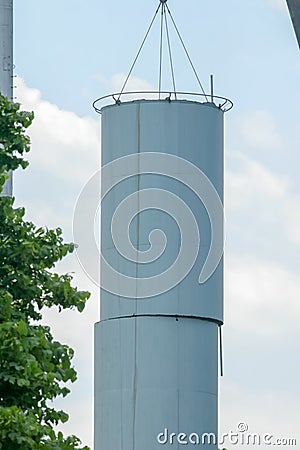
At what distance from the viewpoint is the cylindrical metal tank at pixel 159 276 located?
99.6 ft

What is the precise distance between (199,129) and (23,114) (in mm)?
10211

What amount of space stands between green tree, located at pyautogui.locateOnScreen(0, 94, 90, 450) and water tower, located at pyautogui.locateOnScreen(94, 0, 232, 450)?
31.0 ft

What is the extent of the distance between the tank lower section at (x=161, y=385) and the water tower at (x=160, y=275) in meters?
0.02

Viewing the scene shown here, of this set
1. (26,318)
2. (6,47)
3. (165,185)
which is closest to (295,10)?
(26,318)

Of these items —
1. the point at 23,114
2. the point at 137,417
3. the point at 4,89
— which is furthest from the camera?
the point at 4,89

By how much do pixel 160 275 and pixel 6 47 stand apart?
9.16 metres

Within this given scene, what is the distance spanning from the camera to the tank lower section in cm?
3023

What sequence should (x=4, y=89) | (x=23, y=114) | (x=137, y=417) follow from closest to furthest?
(x=23, y=114)
(x=137, y=417)
(x=4, y=89)

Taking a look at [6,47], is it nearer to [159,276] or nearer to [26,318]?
[159,276]

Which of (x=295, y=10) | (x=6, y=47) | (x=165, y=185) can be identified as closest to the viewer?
(x=295, y=10)

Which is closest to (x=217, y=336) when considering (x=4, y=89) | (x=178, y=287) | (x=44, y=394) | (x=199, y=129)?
(x=178, y=287)

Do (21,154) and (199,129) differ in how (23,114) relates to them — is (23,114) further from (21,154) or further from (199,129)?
(199,129)

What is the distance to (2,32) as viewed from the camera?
37125 millimetres

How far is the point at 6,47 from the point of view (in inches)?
1465
